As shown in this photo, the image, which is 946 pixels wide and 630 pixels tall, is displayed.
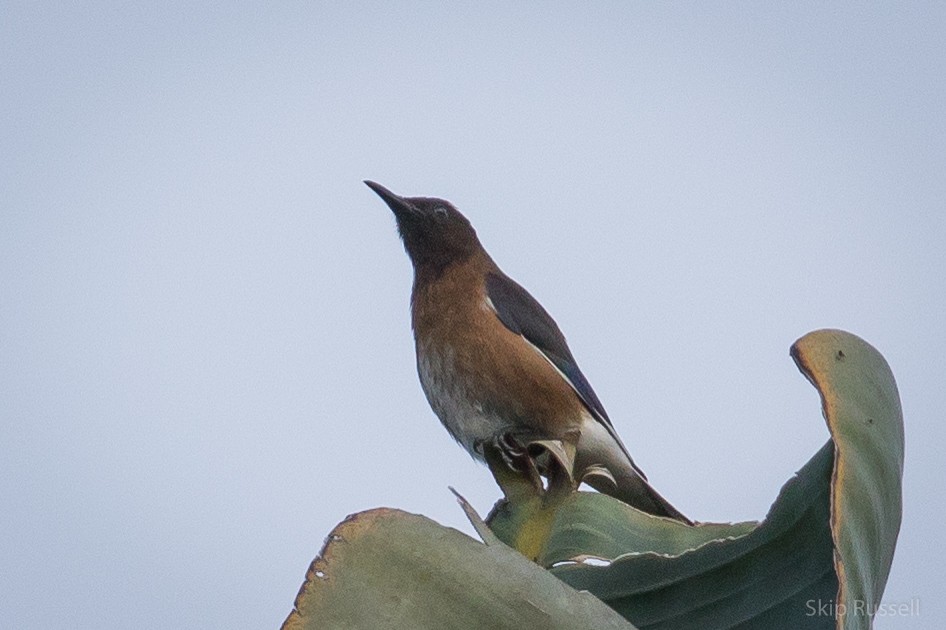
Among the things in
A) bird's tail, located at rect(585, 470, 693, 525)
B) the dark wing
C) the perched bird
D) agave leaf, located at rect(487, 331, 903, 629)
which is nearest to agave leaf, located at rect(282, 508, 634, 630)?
agave leaf, located at rect(487, 331, 903, 629)

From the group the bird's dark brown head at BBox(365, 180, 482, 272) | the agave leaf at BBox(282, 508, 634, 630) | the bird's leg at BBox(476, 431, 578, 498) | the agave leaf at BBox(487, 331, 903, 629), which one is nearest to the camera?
the agave leaf at BBox(282, 508, 634, 630)

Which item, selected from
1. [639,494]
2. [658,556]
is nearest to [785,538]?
[658,556]

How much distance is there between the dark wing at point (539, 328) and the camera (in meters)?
5.50

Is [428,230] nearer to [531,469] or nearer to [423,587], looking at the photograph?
[531,469]

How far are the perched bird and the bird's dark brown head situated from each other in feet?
0.15

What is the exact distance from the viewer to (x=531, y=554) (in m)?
3.08

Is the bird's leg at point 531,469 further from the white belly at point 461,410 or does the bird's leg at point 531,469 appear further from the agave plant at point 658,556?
the white belly at point 461,410

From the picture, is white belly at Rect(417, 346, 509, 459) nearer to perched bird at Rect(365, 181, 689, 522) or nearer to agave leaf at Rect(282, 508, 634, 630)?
perched bird at Rect(365, 181, 689, 522)

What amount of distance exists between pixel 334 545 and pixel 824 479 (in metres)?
0.96

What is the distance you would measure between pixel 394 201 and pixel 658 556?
3566 mm

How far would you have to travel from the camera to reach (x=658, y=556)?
281 cm

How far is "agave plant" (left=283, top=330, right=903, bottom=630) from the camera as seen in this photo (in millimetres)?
1941

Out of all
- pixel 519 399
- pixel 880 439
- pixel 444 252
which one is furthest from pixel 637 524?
pixel 444 252

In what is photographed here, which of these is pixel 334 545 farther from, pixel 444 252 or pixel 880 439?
pixel 444 252
